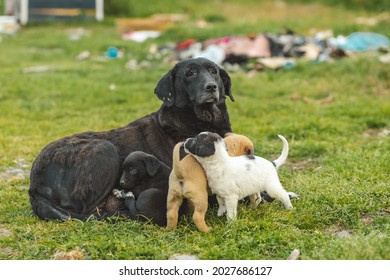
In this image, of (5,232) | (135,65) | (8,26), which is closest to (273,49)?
(135,65)

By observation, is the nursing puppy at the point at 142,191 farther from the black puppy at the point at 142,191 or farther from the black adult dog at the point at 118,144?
the black adult dog at the point at 118,144

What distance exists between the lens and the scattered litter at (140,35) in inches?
758

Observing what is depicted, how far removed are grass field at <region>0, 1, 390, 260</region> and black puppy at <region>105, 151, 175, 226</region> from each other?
5.5 inches

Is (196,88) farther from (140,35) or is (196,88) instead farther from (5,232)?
(140,35)

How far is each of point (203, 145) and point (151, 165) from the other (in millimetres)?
735

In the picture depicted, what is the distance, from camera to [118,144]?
6.35m

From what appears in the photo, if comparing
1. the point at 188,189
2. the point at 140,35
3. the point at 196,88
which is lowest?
the point at 140,35

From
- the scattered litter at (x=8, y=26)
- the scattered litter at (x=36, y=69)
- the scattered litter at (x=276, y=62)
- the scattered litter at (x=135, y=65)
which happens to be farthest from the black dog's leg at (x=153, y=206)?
the scattered litter at (x=8, y=26)

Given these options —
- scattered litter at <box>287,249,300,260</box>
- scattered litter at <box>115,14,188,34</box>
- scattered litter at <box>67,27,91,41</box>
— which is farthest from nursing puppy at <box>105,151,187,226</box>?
scattered litter at <box>115,14,188,34</box>

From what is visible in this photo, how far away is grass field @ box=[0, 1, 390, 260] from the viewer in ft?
17.0

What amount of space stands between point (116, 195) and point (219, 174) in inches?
43.2

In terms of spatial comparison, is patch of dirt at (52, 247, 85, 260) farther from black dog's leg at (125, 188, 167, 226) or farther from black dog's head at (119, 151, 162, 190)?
black dog's head at (119, 151, 162, 190)

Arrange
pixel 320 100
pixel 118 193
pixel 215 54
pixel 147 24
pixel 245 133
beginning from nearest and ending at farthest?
pixel 118 193, pixel 245 133, pixel 320 100, pixel 215 54, pixel 147 24
